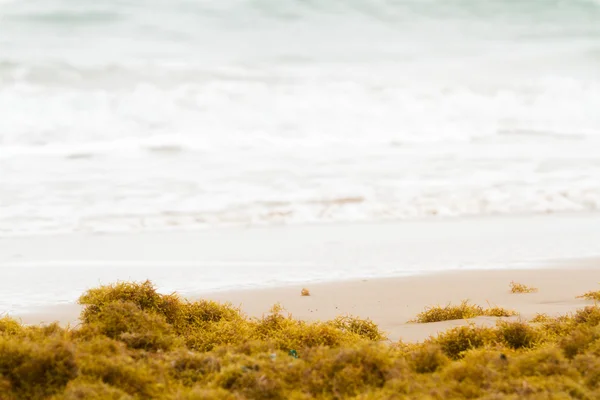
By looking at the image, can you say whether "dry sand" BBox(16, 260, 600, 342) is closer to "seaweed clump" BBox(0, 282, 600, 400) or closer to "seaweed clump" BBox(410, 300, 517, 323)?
"seaweed clump" BBox(410, 300, 517, 323)

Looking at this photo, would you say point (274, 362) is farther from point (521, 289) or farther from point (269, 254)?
point (269, 254)

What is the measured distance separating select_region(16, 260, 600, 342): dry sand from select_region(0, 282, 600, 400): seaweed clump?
1.24 metres

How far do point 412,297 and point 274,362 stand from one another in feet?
17.3

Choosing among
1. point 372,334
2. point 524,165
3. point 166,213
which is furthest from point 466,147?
point 372,334

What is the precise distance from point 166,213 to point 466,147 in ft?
51.8

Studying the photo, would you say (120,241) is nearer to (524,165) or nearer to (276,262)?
(276,262)

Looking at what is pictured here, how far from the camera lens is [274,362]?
4770 millimetres

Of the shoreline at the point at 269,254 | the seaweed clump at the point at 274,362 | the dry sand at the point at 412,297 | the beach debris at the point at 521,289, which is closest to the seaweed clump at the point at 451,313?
the dry sand at the point at 412,297

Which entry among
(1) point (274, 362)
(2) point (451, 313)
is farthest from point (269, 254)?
(1) point (274, 362)

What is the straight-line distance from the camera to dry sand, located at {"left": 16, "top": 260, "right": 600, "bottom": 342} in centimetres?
809

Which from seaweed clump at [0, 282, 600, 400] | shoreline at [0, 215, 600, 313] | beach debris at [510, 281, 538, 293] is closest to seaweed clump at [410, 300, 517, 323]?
seaweed clump at [0, 282, 600, 400]

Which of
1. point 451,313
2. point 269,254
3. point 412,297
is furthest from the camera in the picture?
point 269,254

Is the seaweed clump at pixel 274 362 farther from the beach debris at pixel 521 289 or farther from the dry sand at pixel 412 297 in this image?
the beach debris at pixel 521 289

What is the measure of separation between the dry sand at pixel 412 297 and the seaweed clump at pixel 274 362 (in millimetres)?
1242
